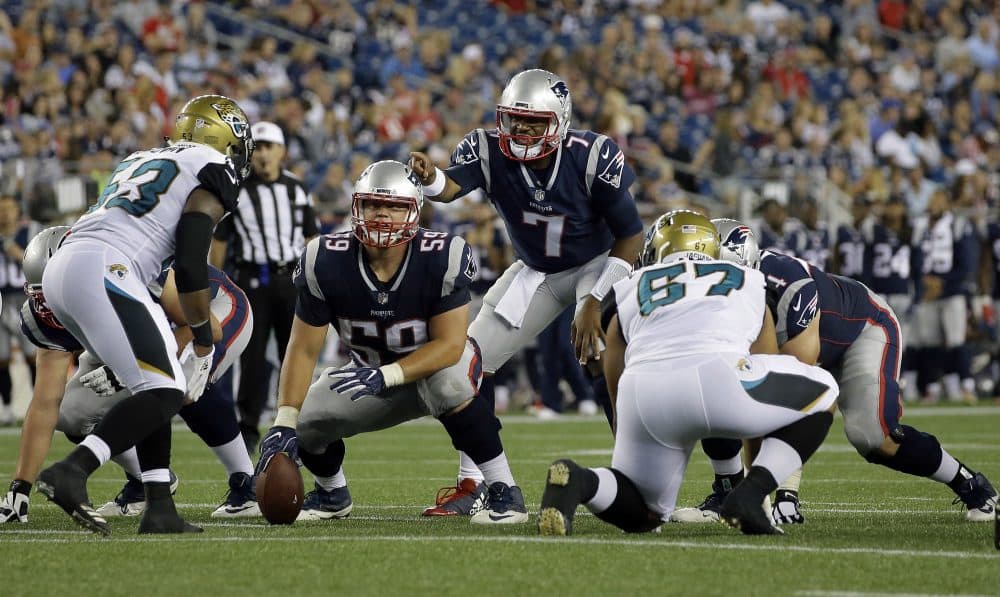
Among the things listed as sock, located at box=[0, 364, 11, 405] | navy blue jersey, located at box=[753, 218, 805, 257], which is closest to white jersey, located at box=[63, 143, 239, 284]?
sock, located at box=[0, 364, 11, 405]

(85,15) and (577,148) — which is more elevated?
(85,15)

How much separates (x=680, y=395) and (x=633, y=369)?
0.72ft

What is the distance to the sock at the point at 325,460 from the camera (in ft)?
18.2

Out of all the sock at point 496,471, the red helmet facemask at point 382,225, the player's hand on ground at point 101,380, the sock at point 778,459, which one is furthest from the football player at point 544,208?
the player's hand on ground at point 101,380

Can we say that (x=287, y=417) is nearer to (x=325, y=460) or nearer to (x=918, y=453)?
(x=325, y=460)

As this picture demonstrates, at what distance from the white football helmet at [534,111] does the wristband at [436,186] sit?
302 millimetres

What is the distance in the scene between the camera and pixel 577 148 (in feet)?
20.2

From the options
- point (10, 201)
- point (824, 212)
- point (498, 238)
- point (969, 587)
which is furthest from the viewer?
point (824, 212)

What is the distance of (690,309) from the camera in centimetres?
470

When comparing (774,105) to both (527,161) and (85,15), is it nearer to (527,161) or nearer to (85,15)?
(85,15)

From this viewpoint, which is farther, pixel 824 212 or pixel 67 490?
pixel 824 212

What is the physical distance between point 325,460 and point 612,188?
64.7 inches

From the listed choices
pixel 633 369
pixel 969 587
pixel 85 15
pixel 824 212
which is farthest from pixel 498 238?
pixel 969 587

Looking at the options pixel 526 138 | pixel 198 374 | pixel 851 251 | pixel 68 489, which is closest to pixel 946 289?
pixel 851 251
